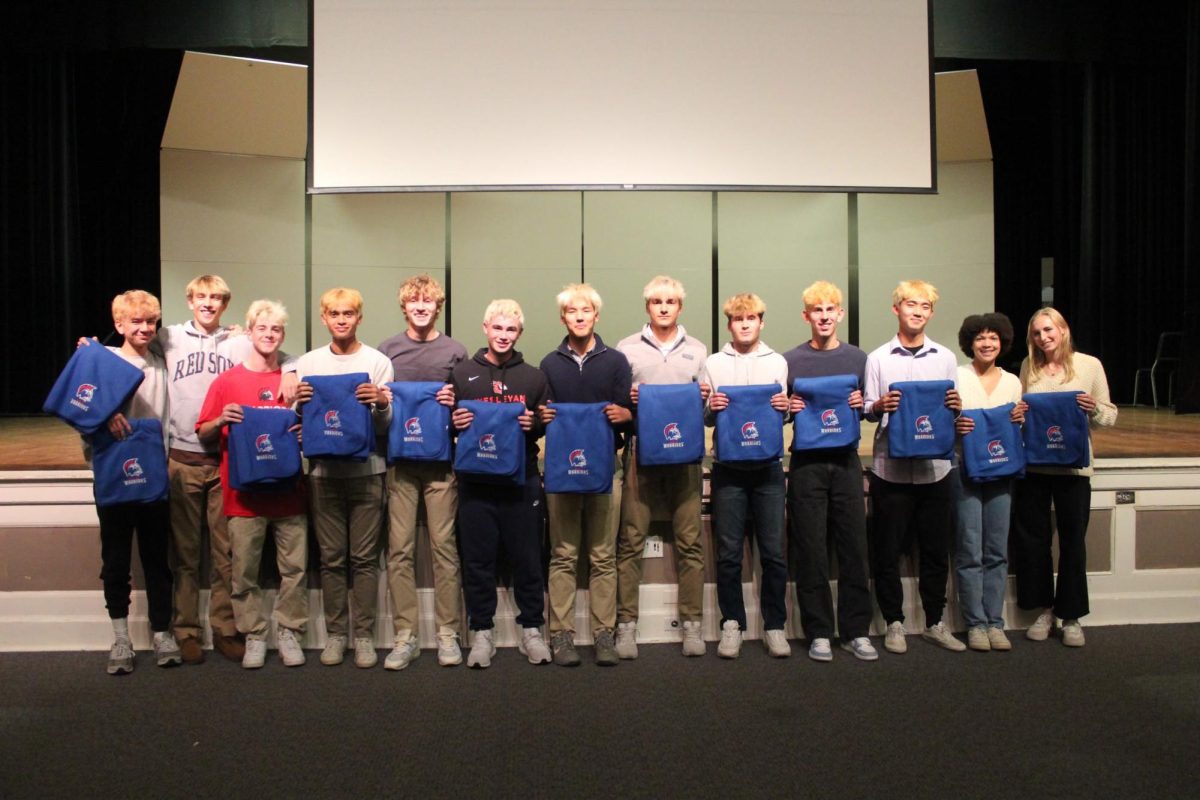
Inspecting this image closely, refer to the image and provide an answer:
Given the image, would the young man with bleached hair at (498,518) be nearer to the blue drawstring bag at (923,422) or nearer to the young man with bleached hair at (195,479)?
the young man with bleached hair at (195,479)

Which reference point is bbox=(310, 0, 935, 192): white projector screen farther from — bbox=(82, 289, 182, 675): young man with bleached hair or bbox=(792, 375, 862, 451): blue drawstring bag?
bbox=(792, 375, 862, 451): blue drawstring bag

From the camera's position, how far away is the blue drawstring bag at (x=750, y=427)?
3326 millimetres

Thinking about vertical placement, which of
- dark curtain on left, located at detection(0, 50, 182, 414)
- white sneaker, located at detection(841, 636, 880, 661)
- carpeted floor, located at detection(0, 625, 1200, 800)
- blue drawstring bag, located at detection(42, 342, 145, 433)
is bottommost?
carpeted floor, located at detection(0, 625, 1200, 800)

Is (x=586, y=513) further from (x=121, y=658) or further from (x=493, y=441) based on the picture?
(x=121, y=658)

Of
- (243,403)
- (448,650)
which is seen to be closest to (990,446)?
(448,650)

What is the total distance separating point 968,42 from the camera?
606 centimetres

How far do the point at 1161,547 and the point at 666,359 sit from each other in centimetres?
251

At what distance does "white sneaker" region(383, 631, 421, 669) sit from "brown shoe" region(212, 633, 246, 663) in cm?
58

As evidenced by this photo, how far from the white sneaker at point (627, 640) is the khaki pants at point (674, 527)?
0.02m

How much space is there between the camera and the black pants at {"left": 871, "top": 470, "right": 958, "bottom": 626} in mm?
3521

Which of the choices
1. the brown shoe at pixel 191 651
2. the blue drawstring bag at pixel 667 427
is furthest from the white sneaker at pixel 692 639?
the brown shoe at pixel 191 651

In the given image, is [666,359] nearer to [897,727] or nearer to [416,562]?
[416,562]

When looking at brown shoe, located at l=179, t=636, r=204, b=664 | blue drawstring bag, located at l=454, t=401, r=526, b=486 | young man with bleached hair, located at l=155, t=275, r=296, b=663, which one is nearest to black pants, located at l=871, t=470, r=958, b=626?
blue drawstring bag, located at l=454, t=401, r=526, b=486

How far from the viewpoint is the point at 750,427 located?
3.33 meters
